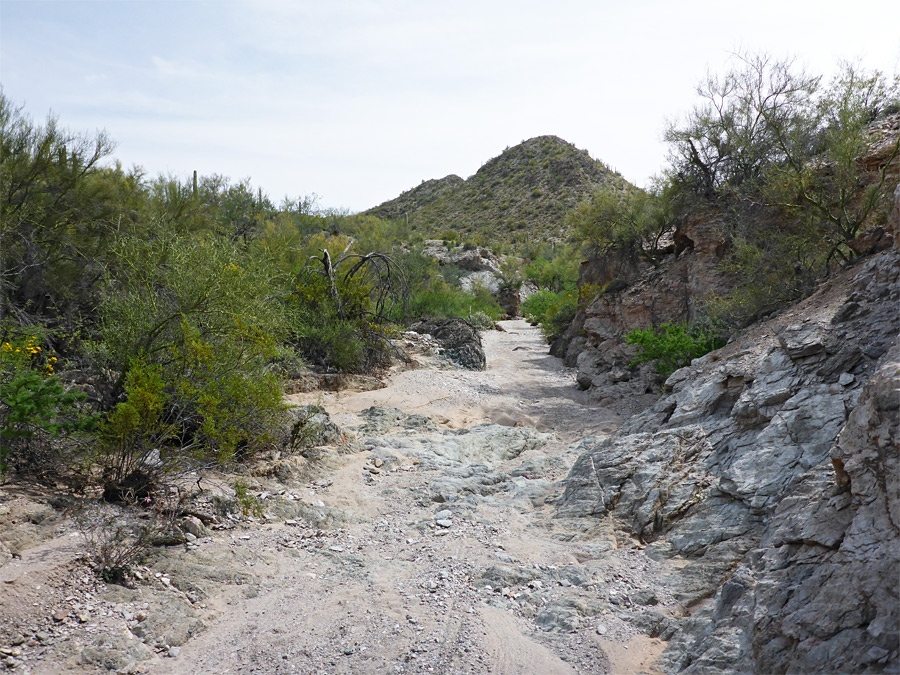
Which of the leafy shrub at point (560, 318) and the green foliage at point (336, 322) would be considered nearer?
the green foliage at point (336, 322)

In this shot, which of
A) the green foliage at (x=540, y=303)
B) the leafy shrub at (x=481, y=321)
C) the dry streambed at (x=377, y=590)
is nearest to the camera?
the dry streambed at (x=377, y=590)

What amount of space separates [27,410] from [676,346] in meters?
8.56

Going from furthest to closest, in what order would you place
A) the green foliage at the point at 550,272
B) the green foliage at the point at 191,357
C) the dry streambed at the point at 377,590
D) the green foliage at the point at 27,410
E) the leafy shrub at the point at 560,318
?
1. the green foliage at the point at 550,272
2. the leafy shrub at the point at 560,318
3. the green foliage at the point at 191,357
4. the green foliage at the point at 27,410
5. the dry streambed at the point at 377,590

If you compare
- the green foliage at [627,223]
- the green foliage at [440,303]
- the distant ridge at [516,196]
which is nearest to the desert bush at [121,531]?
the green foliage at [627,223]

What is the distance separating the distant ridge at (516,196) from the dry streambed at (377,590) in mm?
36671

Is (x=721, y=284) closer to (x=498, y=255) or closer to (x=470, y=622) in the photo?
(x=470, y=622)

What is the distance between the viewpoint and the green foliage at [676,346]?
8992 millimetres

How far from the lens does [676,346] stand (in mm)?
9094

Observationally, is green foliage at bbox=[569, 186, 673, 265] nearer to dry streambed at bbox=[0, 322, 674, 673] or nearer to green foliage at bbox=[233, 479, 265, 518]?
dry streambed at bbox=[0, 322, 674, 673]

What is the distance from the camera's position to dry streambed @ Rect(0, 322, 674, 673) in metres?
2.97

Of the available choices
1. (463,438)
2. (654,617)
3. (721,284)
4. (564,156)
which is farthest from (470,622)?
(564,156)

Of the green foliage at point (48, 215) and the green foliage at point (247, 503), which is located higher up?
the green foliage at point (48, 215)

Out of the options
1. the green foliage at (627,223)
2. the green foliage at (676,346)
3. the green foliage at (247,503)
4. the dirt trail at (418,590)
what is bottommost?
the dirt trail at (418,590)

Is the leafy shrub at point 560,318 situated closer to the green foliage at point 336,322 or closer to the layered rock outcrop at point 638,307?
the layered rock outcrop at point 638,307
